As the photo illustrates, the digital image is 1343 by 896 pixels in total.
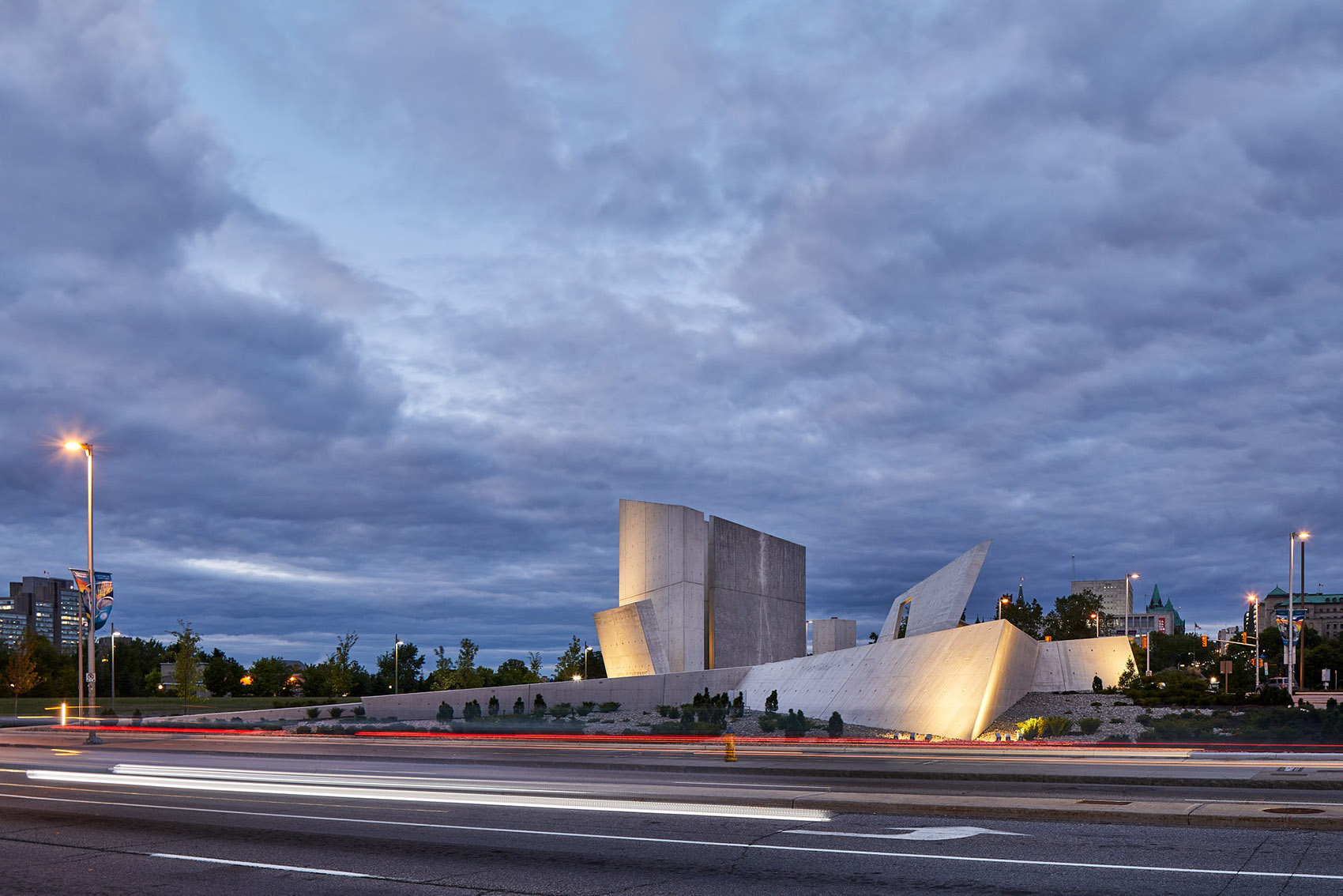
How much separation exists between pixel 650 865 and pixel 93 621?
32.5m

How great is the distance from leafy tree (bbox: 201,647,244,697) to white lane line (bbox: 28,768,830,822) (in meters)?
98.0

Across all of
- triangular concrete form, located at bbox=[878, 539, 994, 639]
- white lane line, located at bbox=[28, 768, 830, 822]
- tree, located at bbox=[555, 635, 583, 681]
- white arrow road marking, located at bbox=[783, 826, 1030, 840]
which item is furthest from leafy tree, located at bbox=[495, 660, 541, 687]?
white arrow road marking, located at bbox=[783, 826, 1030, 840]

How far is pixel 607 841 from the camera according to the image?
1145 cm

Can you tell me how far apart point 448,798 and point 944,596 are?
88.8 ft

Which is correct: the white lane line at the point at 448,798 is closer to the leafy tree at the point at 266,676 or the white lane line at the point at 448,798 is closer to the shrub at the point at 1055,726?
the shrub at the point at 1055,726

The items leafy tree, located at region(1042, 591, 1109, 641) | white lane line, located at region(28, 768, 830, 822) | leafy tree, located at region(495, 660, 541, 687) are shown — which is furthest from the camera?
leafy tree, located at region(1042, 591, 1109, 641)

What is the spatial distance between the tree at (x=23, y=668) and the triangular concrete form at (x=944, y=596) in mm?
73354

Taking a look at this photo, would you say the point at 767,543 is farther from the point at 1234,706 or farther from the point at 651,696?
the point at 1234,706

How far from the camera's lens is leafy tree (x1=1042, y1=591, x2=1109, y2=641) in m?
123

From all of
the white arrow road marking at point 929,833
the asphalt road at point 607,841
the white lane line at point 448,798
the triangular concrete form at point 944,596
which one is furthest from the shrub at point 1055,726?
the white arrow road marking at point 929,833

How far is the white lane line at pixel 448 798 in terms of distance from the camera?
550 inches

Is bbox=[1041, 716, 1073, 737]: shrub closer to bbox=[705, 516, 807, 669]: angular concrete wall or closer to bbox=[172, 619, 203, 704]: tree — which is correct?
bbox=[705, 516, 807, 669]: angular concrete wall

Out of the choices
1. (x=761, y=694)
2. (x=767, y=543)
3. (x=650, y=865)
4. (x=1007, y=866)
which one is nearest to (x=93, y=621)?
(x=761, y=694)

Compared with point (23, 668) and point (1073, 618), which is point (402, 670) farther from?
point (1073, 618)
